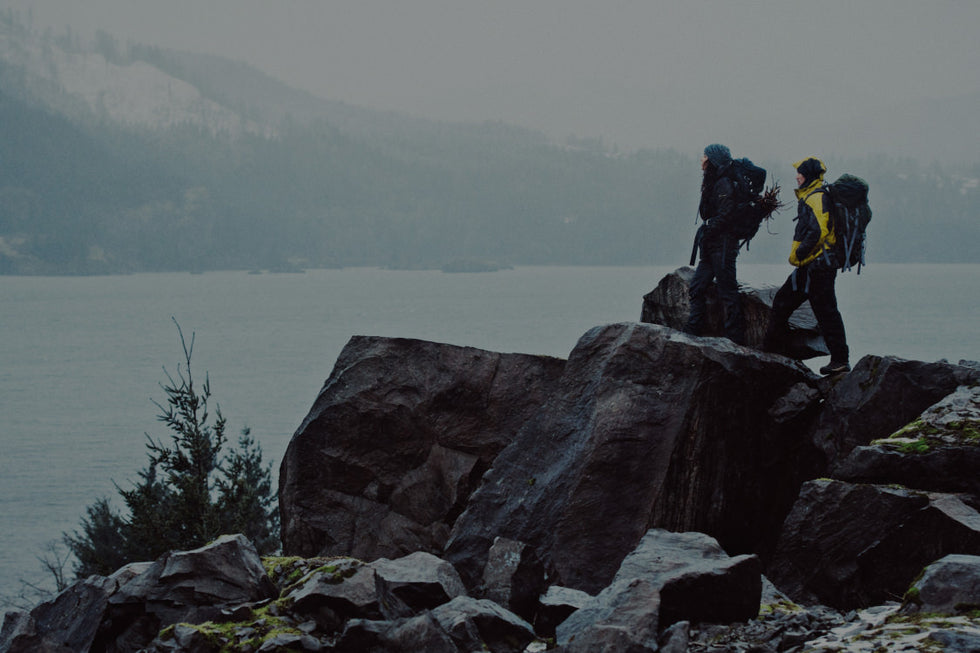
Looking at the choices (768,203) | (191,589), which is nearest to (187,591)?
(191,589)

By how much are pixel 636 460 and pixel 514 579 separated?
103 inches

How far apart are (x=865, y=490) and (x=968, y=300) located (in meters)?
203

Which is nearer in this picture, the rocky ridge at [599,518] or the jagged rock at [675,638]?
the jagged rock at [675,638]

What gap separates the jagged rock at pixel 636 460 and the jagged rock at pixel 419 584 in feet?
6.48

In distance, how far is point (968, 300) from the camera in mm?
186625

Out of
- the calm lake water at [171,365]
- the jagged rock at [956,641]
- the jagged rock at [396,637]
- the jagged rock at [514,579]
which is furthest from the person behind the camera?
the calm lake water at [171,365]

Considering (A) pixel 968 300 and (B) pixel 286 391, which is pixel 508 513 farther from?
(A) pixel 968 300

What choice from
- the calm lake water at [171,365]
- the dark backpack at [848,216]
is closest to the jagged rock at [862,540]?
the dark backpack at [848,216]

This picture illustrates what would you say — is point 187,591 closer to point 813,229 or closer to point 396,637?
point 396,637

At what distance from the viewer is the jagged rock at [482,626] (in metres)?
5.75

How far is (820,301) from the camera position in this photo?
11180 mm

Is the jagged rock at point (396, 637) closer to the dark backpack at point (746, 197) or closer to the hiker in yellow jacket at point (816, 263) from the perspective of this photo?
the hiker in yellow jacket at point (816, 263)

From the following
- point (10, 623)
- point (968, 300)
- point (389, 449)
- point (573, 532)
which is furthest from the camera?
point (968, 300)

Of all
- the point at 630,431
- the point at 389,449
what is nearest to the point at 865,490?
the point at 630,431
